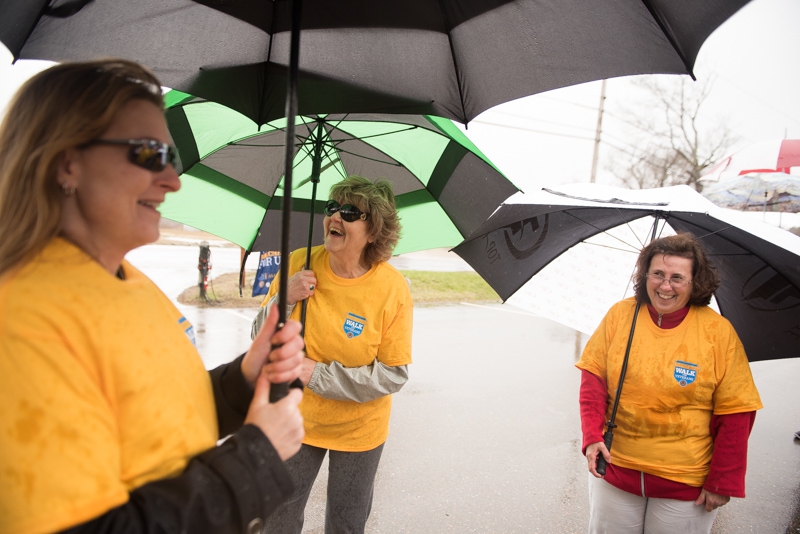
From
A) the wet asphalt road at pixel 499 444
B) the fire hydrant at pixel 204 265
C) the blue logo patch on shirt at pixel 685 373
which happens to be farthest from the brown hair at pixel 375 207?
the fire hydrant at pixel 204 265

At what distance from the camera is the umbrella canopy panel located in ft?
8.76

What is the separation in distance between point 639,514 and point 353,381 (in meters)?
1.53

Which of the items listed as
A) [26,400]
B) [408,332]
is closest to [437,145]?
[408,332]

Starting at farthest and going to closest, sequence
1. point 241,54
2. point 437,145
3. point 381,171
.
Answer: point 381,171 → point 437,145 → point 241,54

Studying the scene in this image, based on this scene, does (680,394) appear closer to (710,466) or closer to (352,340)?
(710,466)

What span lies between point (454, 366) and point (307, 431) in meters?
4.89

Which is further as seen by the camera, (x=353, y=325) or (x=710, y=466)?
(x=353, y=325)

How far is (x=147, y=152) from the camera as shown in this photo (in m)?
1.06

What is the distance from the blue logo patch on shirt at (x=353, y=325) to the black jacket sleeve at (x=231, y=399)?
38.8 inches

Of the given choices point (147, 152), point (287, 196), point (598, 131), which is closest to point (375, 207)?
point (287, 196)

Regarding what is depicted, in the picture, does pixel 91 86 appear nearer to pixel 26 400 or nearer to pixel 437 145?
pixel 26 400

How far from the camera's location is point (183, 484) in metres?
0.92

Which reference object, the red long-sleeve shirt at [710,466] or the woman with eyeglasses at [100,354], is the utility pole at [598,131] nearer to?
the red long-sleeve shirt at [710,466]

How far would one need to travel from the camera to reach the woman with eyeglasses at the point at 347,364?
7.48ft
